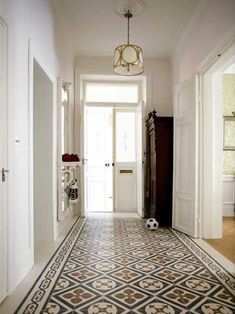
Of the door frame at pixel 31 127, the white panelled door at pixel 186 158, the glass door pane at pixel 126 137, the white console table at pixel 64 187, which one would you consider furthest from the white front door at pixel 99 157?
the door frame at pixel 31 127

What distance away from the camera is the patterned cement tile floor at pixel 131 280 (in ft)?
6.12

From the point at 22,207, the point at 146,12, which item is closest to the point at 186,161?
the point at 146,12

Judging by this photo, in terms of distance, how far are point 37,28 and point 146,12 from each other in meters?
1.74

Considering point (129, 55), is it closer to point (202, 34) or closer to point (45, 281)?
point (202, 34)

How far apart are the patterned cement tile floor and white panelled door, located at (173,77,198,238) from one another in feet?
1.44

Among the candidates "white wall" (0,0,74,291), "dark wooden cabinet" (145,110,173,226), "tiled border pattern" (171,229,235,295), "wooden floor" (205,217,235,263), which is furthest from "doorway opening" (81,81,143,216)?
"white wall" (0,0,74,291)

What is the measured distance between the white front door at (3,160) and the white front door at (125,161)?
13.0 ft

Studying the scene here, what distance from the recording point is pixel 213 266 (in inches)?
104

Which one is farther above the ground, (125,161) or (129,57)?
(129,57)

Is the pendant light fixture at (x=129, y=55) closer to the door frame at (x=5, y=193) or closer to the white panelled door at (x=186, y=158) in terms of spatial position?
the white panelled door at (x=186, y=158)

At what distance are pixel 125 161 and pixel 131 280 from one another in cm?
377

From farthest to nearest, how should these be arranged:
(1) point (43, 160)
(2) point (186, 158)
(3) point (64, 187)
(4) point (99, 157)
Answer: (4) point (99, 157)
(3) point (64, 187)
(2) point (186, 158)
(1) point (43, 160)

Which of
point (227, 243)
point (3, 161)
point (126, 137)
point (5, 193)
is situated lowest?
point (227, 243)

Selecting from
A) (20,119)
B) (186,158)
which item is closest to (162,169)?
(186,158)
